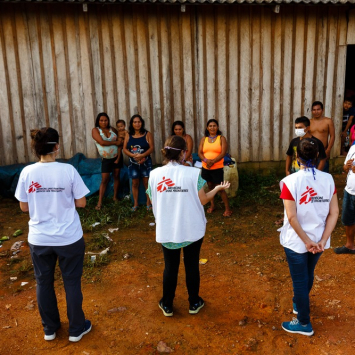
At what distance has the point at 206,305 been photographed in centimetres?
430

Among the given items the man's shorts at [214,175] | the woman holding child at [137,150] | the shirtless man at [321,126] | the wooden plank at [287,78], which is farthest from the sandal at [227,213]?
the wooden plank at [287,78]

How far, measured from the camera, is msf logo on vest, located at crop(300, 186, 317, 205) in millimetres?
3363

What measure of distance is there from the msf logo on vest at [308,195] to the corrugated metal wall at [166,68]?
544 centimetres

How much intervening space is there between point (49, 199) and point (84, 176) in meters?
4.74

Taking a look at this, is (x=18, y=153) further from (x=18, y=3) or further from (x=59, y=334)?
(x=59, y=334)

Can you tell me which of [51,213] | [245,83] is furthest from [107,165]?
[51,213]

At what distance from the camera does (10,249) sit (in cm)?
596

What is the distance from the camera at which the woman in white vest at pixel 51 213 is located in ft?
11.4

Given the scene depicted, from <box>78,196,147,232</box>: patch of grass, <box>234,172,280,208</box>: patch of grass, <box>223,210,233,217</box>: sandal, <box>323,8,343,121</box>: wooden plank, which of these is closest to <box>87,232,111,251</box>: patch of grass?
<box>78,196,147,232</box>: patch of grass

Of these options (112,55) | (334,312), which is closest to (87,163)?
(112,55)

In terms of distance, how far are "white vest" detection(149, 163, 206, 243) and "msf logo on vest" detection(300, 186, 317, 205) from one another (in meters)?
0.95

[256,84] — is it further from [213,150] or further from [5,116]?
[5,116]

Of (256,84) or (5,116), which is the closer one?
(5,116)

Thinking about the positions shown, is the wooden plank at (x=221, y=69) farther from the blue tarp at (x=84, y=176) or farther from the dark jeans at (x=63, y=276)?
the dark jeans at (x=63, y=276)
